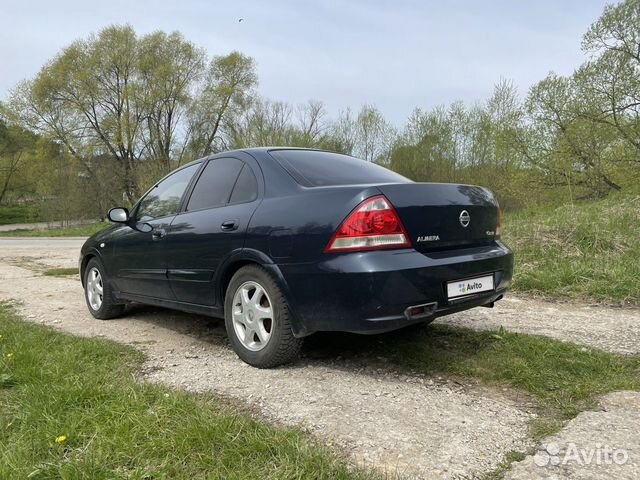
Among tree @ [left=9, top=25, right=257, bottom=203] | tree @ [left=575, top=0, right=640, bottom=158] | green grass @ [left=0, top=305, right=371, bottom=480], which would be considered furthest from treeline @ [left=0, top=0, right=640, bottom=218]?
green grass @ [left=0, top=305, right=371, bottom=480]

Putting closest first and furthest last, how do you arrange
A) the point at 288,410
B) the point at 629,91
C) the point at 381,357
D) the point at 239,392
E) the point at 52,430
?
the point at 52,430 < the point at 288,410 < the point at 239,392 < the point at 381,357 < the point at 629,91

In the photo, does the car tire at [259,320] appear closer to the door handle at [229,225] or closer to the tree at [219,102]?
the door handle at [229,225]

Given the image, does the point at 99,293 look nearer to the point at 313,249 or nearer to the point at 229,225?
the point at 229,225

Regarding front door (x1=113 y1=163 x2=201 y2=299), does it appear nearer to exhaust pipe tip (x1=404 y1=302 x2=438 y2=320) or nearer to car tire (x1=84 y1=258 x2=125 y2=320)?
car tire (x1=84 y1=258 x2=125 y2=320)

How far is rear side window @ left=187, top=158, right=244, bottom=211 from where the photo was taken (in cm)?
370

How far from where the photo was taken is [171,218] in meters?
4.11

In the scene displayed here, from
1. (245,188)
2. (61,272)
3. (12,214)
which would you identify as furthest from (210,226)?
(12,214)

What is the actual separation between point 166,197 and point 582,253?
17.4 feet

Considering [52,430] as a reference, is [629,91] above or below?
above

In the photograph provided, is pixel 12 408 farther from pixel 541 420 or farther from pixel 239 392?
pixel 541 420

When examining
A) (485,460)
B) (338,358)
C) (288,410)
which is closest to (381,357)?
(338,358)

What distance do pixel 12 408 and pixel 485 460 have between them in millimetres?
2434

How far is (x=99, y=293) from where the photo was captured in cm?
510

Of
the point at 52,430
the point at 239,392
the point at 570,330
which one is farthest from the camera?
the point at 570,330
